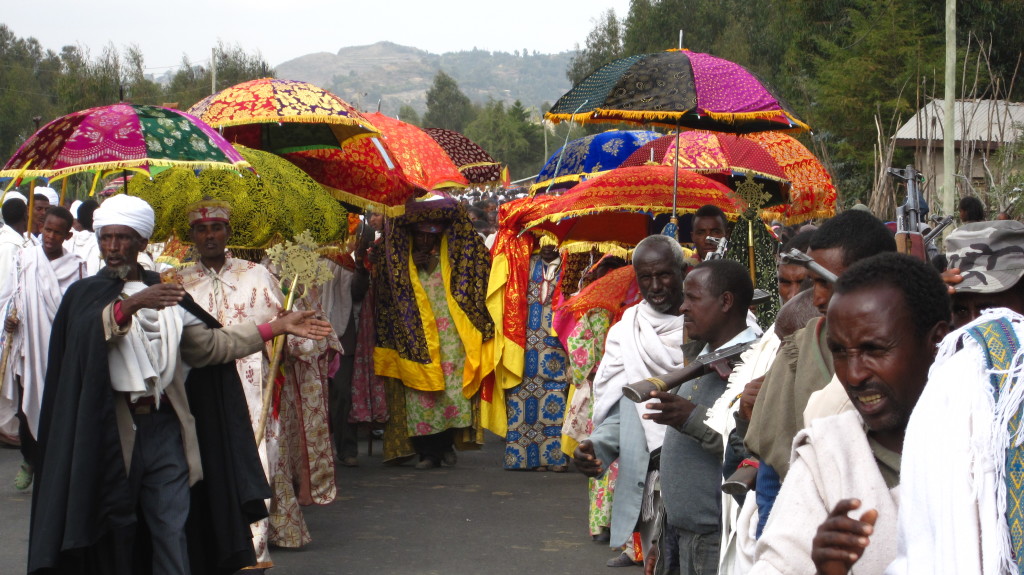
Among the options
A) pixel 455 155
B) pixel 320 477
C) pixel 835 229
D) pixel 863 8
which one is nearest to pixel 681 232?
pixel 320 477

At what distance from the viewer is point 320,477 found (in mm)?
8758

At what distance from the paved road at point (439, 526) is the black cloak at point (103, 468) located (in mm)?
1449

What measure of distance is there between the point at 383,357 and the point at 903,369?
27.8 feet

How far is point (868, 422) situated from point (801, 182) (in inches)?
369

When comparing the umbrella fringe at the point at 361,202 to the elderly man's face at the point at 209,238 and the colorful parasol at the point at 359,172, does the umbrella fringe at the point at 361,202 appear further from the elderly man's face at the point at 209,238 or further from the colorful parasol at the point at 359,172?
the elderly man's face at the point at 209,238

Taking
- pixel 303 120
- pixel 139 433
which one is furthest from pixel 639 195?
pixel 139 433

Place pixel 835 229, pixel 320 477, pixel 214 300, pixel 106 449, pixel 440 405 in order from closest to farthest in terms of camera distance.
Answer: pixel 835 229, pixel 106 449, pixel 214 300, pixel 320 477, pixel 440 405

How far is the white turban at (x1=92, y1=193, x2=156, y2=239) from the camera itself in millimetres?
5742

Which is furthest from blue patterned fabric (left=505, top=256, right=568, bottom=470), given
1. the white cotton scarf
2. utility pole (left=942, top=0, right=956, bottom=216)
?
utility pole (left=942, top=0, right=956, bottom=216)

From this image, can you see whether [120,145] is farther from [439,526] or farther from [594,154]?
[594,154]

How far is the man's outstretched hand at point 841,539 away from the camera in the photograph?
8.00 ft

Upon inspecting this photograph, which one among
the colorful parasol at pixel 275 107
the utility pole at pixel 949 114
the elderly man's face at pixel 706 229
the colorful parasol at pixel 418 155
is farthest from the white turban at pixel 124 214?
the utility pole at pixel 949 114

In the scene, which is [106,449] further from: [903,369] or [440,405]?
[440,405]

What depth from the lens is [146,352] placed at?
18.7ft
